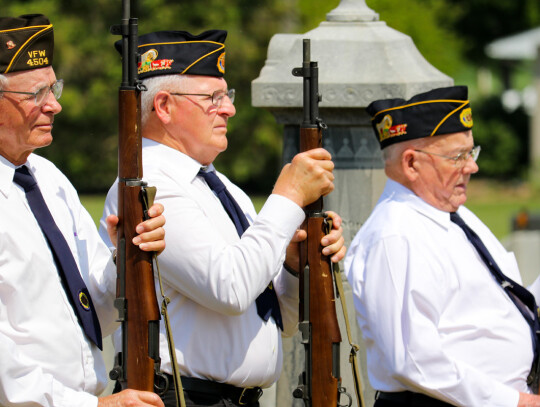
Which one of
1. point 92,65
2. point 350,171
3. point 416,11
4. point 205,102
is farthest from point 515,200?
point 205,102

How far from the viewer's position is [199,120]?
4.21m

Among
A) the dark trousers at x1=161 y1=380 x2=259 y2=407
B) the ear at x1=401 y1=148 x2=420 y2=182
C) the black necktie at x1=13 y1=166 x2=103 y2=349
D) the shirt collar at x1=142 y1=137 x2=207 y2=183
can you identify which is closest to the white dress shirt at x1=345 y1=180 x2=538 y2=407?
the ear at x1=401 y1=148 x2=420 y2=182

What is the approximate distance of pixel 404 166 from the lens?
4.66m

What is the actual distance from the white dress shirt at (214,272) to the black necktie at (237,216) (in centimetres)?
3

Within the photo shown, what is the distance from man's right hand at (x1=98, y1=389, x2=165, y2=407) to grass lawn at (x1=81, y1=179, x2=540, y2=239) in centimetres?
1572

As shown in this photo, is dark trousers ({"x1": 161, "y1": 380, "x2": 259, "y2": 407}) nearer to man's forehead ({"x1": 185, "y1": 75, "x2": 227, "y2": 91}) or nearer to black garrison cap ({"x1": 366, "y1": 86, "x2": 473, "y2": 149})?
man's forehead ({"x1": 185, "y1": 75, "x2": 227, "y2": 91})

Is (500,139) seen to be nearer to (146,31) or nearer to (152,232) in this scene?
(146,31)

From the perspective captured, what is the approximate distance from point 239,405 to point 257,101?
7.27ft

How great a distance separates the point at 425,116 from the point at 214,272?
1.34 metres

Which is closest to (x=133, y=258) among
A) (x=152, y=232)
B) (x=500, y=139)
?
(x=152, y=232)

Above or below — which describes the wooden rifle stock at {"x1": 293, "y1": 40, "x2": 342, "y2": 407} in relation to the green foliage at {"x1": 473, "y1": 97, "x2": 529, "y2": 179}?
above

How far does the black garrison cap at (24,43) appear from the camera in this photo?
3717mm

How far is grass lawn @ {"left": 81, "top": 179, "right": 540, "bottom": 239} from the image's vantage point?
21981 millimetres

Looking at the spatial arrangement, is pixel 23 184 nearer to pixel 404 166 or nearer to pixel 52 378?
pixel 52 378
